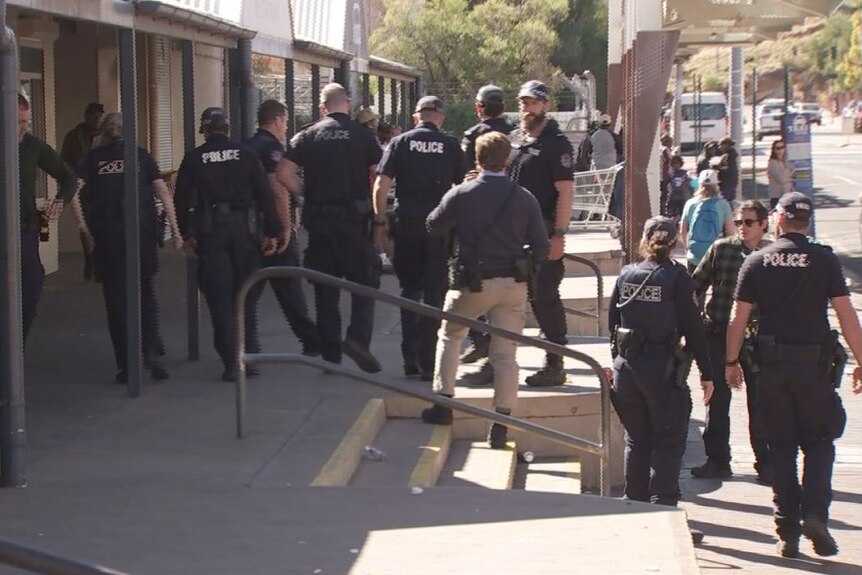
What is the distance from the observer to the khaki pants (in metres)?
7.94

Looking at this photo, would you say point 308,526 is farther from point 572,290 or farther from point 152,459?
point 572,290

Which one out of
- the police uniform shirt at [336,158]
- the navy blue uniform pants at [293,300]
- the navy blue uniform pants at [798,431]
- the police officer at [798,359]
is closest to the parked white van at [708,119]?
the navy blue uniform pants at [293,300]

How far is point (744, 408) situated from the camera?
1170 centimetres

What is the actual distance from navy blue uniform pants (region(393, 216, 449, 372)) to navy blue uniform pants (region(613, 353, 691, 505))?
1602mm

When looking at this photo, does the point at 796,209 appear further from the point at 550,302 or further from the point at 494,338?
the point at 550,302

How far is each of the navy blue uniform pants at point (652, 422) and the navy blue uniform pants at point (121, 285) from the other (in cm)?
313

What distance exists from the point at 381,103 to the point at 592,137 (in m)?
5.08

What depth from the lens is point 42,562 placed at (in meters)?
2.79

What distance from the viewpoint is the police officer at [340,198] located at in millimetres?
9016

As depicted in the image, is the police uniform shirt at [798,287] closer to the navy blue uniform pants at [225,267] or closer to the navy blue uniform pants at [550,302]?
the navy blue uniform pants at [550,302]

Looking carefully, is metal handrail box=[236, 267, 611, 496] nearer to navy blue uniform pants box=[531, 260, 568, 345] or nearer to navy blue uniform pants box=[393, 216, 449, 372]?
navy blue uniform pants box=[393, 216, 449, 372]

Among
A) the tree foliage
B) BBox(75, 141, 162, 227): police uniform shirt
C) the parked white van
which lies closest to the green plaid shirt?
BBox(75, 141, 162, 227): police uniform shirt

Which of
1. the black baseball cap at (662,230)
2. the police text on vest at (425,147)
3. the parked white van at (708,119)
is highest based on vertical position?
the parked white van at (708,119)

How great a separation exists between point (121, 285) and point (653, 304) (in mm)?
3424
